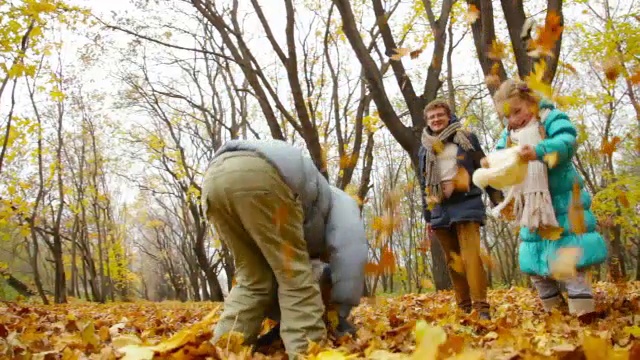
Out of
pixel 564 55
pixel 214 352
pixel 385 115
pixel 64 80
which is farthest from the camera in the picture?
pixel 64 80

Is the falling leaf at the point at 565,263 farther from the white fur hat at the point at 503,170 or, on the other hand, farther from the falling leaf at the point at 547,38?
the falling leaf at the point at 547,38

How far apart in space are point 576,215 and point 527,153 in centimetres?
63

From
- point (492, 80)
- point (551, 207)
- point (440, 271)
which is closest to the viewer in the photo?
point (551, 207)

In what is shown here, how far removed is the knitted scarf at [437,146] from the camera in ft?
13.2

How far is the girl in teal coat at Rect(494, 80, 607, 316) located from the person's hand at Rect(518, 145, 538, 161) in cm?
2

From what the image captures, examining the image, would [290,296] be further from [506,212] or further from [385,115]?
[385,115]

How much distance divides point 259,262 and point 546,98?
230cm

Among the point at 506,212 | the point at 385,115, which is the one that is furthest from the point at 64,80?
the point at 506,212

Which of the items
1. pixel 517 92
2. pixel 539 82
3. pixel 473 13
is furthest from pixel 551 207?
pixel 473 13

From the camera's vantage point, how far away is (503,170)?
134 inches

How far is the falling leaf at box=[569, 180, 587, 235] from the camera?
3.50m

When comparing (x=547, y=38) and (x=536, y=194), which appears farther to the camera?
(x=547, y=38)

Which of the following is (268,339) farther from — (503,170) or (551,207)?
(551,207)

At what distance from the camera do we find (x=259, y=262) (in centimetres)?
289
